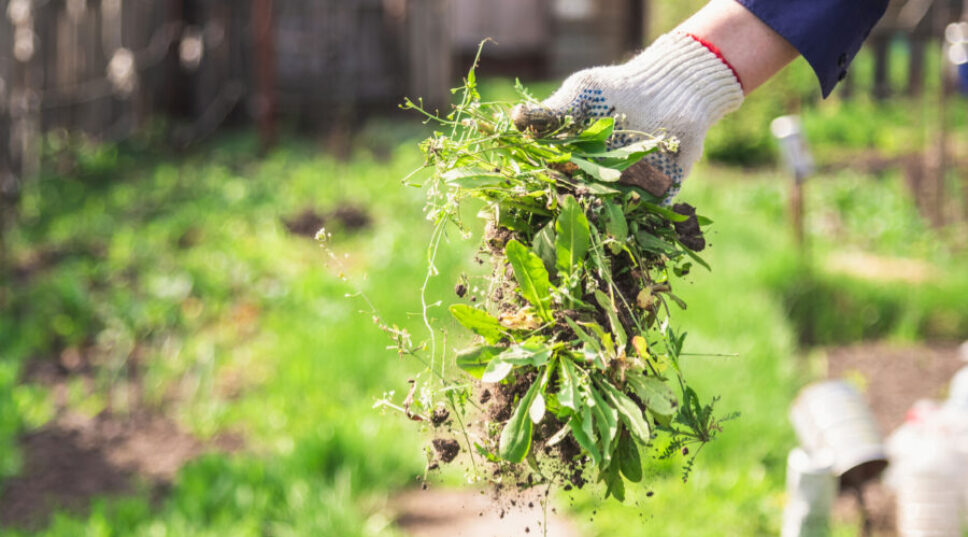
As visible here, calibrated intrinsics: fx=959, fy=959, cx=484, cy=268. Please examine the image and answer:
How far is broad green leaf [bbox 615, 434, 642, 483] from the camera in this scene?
1480mm

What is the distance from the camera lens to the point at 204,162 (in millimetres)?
7801

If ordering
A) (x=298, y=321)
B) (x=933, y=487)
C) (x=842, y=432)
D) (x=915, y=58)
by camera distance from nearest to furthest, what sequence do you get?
(x=842, y=432), (x=933, y=487), (x=298, y=321), (x=915, y=58)

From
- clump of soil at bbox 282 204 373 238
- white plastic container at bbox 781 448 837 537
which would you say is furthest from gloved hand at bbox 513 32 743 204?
clump of soil at bbox 282 204 373 238

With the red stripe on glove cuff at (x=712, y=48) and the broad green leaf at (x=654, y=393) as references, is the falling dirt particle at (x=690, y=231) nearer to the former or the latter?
the broad green leaf at (x=654, y=393)

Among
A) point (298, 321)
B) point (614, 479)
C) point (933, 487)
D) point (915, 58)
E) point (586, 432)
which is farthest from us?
point (915, 58)

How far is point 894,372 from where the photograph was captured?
15.2 feet

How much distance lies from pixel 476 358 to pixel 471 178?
28 centimetres

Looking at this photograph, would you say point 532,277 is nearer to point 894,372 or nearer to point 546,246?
point 546,246

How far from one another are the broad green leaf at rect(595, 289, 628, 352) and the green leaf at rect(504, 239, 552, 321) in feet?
0.26

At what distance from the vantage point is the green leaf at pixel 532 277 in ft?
4.76

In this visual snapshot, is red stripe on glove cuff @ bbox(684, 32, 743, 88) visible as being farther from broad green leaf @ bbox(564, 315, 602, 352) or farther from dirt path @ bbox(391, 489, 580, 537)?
dirt path @ bbox(391, 489, 580, 537)

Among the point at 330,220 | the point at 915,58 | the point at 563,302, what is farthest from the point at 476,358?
the point at 915,58

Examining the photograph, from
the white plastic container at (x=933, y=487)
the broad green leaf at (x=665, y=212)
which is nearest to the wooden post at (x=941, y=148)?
the white plastic container at (x=933, y=487)

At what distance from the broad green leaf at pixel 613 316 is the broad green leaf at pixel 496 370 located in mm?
162
